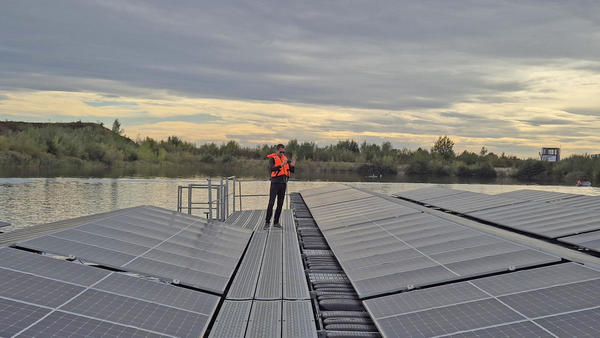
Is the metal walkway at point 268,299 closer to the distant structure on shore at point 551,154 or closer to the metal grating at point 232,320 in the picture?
the metal grating at point 232,320

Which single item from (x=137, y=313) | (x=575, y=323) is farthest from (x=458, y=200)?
(x=137, y=313)

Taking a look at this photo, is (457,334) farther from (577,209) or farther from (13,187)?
(13,187)

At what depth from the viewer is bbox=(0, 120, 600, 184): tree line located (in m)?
58.5

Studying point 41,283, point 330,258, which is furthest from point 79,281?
point 330,258

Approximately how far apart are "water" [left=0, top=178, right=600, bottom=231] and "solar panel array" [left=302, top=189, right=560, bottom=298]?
524 inches

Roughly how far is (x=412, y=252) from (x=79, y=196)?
907 inches

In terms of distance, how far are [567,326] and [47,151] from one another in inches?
2630

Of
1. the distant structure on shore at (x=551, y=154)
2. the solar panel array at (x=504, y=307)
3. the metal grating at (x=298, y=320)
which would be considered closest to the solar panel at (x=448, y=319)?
the solar panel array at (x=504, y=307)

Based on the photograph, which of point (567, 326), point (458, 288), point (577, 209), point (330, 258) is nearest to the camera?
point (567, 326)

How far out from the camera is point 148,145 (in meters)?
83.4

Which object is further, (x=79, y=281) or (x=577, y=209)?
(x=577, y=209)

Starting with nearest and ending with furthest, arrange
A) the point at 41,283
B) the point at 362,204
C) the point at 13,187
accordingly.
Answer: the point at 41,283 < the point at 362,204 < the point at 13,187

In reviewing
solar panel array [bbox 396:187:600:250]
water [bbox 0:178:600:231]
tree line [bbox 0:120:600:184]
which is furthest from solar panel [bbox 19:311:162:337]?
tree line [bbox 0:120:600:184]

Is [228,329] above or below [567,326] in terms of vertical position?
below
